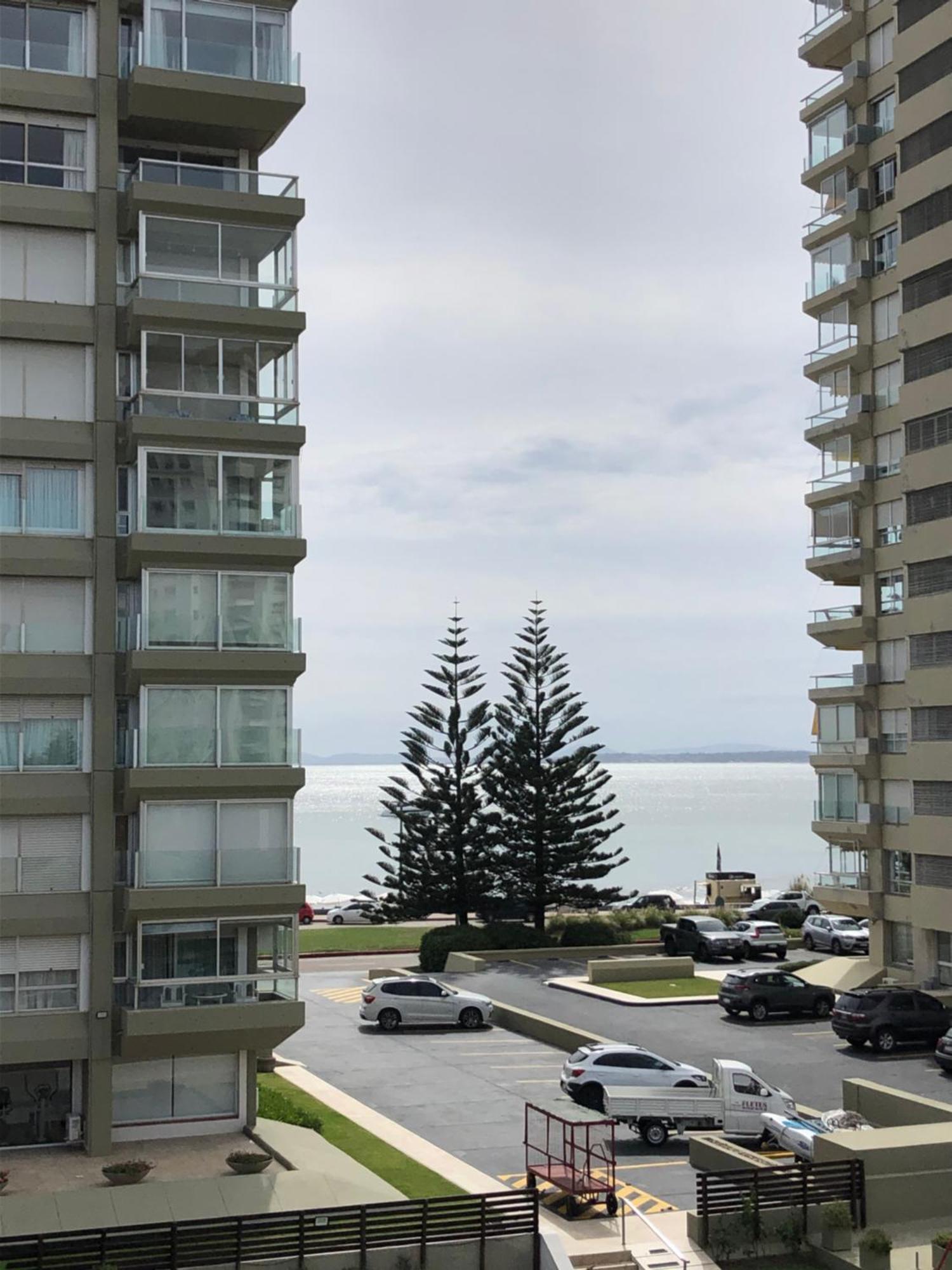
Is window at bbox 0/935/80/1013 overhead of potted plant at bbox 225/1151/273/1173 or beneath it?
overhead

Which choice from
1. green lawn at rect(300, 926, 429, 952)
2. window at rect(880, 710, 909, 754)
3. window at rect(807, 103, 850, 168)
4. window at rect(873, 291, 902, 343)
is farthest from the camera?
green lawn at rect(300, 926, 429, 952)

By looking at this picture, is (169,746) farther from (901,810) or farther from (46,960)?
(901,810)

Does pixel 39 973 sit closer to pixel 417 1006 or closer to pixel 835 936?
pixel 417 1006

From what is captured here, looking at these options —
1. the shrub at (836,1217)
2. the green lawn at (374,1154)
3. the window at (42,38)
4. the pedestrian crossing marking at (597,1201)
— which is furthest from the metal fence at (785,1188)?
the window at (42,38)

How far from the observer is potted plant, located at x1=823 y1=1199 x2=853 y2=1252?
24016 millimetres

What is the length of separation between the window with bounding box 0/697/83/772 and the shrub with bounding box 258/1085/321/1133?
755cm

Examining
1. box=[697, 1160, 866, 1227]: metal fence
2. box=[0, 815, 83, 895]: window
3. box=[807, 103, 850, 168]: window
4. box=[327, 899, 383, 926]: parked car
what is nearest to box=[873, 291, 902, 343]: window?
box=[807, 103, 850, 168]: window

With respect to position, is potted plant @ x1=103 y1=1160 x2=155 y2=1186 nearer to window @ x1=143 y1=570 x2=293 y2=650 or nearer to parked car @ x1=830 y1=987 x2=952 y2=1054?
window @ x1=143 y1=570 x2=293 y2=650

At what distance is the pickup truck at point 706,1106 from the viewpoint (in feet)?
95.9

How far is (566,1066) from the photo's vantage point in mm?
31328

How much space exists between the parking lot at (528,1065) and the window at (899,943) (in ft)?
20.2

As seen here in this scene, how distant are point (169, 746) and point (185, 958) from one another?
3.71m

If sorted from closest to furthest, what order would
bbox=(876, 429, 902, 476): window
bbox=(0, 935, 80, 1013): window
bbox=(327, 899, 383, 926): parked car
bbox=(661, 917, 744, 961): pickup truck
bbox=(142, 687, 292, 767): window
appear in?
bbox=(0, 935, 80, 1013): window → bbox=(142, 687, 292, 767): window → bbox=(876, 429, 902, 476): window → bbox=(661, 917, 744, 961): pickup truck → bbox=(327, 899, 383, 926): parked car

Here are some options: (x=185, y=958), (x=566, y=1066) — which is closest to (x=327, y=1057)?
(x=566, y=1066)
